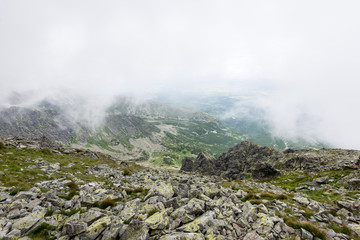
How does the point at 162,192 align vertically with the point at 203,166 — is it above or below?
above

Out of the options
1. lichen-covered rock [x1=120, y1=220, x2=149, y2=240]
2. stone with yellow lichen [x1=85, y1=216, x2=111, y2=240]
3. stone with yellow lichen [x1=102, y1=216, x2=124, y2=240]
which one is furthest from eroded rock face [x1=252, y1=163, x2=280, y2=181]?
stone with yellow lichen [x1=85, y1=216, x2=111, y2=240]

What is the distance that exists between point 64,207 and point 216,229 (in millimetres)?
13501

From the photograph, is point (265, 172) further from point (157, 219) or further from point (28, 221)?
point (28, 221)

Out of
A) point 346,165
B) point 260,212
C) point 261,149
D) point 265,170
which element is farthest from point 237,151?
point 260,212

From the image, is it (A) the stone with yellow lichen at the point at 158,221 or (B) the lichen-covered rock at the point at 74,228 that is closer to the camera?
(B) the lichen-covered rock at the point at 74,228

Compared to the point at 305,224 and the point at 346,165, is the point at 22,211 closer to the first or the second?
the point at 305,224

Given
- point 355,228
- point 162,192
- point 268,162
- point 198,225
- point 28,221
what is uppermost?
point 28,221

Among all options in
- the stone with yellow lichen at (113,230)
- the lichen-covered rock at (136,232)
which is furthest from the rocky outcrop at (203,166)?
the lichen-covered rock at (136,232)

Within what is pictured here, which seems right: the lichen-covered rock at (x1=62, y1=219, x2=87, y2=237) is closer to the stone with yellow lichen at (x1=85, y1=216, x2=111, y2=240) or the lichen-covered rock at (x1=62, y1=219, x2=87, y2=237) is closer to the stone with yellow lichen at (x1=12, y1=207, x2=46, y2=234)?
the stone with yellow lichen at (x1=85, y1=216, x2=111, y2=240)

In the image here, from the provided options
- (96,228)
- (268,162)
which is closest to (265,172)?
(268,162)

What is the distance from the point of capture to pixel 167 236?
9.62 meters

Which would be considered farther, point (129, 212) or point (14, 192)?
point (14, 192)

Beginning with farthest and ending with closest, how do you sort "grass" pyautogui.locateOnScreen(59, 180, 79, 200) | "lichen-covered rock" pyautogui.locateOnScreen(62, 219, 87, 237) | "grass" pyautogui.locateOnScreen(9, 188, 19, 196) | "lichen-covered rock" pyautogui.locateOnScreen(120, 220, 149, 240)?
1. "grass" pyautogui.locateOnScreen(59, 180, 79, 200)
2. "grass" pyautogui.locateOnScreen(9, 188, 19, 196)
3. "lichen-covered rock" pyautogui.locateOnScreen(62, 219, 87, 237)
4. "lichen-covered rock" pyautogui.locateOnScreen(120, 220, 149, 240)

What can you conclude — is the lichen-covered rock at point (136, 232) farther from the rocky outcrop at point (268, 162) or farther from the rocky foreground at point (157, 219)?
the rocky outcrop at point (268, 162)
